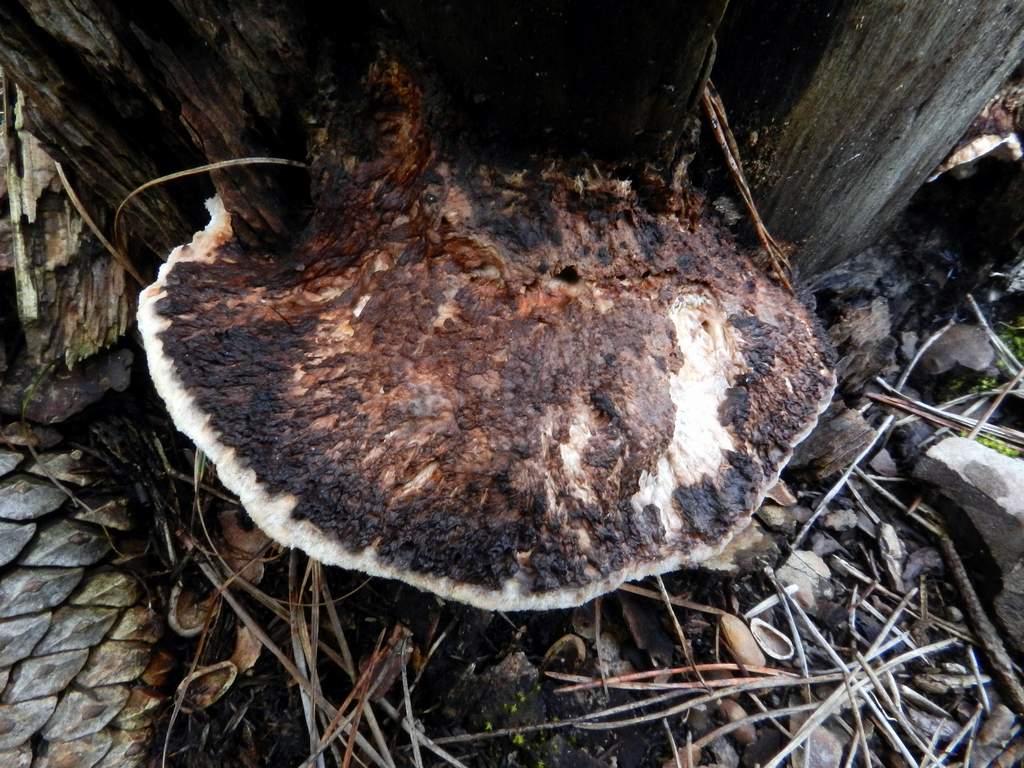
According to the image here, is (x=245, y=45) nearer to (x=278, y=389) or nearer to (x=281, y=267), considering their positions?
(x=281, y=267)

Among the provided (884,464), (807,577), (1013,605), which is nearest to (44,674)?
(807,577)

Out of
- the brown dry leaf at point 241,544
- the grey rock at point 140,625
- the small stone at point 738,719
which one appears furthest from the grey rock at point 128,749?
the small stone at point 738,719

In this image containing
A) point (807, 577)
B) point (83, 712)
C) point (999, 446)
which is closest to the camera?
point (83, 712)

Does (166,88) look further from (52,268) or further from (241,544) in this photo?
(241,544)

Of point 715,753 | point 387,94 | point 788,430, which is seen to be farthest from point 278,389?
A: point 715,753

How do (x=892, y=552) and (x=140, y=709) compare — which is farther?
(x=892, y=552)

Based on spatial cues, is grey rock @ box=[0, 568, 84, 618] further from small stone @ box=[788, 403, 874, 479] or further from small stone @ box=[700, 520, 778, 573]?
small stone @ box=[788, 403, 874, 479]

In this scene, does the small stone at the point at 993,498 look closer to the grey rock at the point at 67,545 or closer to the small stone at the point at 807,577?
the small stone at the point at 807,577
